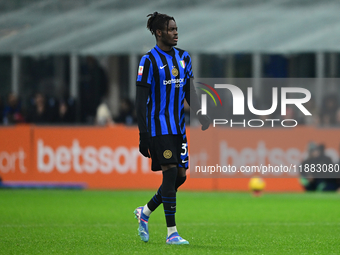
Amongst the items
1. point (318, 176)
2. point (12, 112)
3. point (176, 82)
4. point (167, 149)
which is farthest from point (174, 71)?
point (12, 112)

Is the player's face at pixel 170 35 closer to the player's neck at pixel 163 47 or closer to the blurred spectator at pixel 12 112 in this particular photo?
the player's neck at pixel 163 47

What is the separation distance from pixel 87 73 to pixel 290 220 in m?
10.7

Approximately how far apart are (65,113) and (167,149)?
10.5 metres

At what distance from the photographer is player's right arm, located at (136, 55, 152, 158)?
6000mm

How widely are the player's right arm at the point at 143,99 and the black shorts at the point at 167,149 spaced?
142 mm

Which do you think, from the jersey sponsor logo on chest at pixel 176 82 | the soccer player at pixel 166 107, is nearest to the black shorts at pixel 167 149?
the soccer player at pixel 166 107

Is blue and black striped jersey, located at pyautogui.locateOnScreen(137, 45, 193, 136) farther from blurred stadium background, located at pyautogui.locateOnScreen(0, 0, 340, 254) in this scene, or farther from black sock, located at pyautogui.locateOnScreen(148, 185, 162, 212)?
blurred stadium background, located at pyautogui.locateOnScreen(0, 0, 340, 254)

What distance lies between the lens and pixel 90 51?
61.4 ft

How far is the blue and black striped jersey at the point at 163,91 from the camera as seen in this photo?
616cm

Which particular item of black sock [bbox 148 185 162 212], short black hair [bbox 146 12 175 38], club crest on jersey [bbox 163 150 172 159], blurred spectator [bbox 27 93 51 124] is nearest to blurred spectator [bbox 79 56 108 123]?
blurred spectator [bbox 27 93 51 124]

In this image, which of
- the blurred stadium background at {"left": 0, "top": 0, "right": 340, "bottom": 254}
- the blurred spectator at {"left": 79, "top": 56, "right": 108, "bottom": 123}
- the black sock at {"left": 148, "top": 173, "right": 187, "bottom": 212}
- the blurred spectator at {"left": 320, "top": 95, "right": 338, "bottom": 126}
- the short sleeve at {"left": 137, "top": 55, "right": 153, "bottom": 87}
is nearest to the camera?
the short sleeve at {"left": 137, "top": 55, "right": 153, "bottom": 87}

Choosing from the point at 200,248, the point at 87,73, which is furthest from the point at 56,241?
the point at 87,73

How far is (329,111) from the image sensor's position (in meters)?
14.6

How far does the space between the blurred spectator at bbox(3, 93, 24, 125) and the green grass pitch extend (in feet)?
9.49
